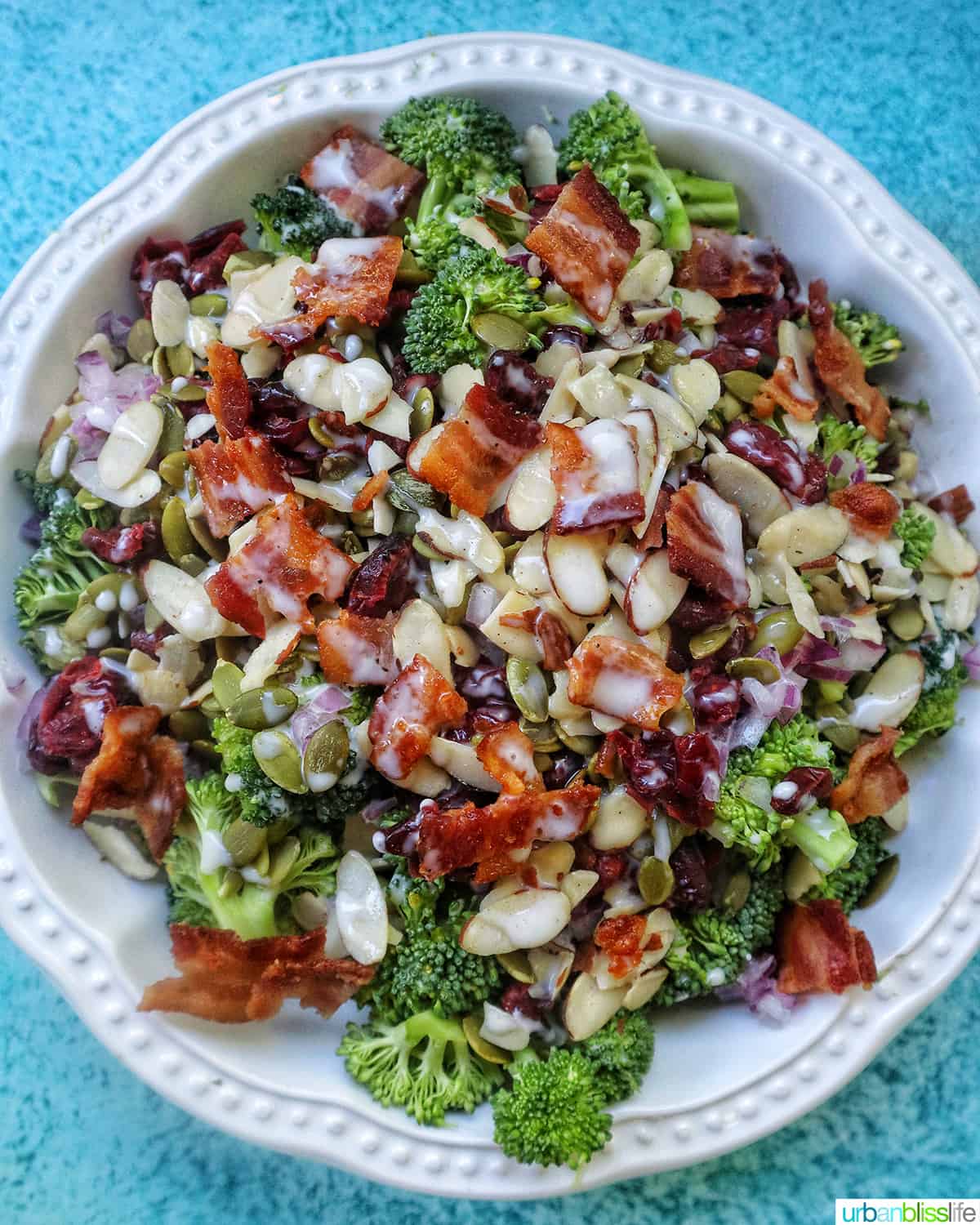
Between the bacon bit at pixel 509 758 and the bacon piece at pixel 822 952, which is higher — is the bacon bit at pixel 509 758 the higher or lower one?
the higher one

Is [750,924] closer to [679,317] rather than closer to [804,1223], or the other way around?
[804,1223]

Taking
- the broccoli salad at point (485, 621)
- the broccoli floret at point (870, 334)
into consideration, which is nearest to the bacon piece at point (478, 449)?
the broccoli salad at point (485, 621)

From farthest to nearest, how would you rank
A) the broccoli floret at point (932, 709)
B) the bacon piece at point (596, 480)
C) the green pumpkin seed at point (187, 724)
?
the broccoli floret at point (932, 709), the green pumpkin seed at point (187, 724), the bacon piece at point (596, 480)

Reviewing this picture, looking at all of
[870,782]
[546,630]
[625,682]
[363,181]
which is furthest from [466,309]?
[870,782]

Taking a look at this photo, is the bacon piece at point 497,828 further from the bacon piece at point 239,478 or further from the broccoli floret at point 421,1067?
the bacon piece at point 239,478

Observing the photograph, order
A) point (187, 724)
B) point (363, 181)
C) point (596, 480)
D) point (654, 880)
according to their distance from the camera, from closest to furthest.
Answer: point (596, 480) < point (654, 880) < point (187, 724) < point (363, 181)

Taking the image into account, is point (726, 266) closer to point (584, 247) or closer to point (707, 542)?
point (584, 247)

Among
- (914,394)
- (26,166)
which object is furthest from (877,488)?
(26,166)
